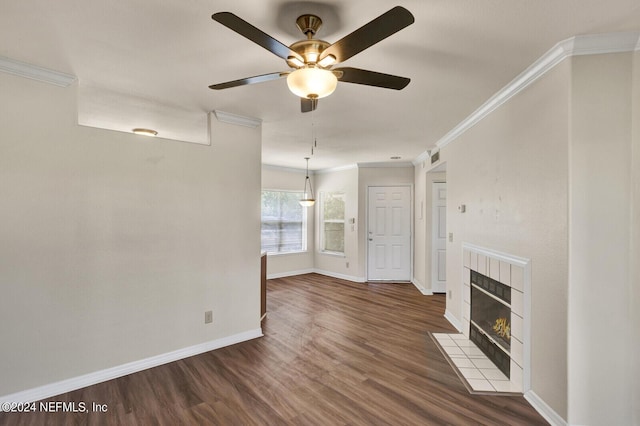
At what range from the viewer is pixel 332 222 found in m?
7.02

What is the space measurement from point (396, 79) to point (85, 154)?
99.5 inches

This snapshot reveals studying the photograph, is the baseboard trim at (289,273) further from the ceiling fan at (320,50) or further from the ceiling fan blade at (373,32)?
the ceiling fan blade at (373,32)

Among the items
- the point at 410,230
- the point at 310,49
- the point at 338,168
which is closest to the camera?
the point at 310,49

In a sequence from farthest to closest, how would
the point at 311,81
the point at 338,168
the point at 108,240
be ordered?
the point at 338,168 < the point at 108,240 < the point at 311,81

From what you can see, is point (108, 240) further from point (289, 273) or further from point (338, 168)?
point (338, 168)

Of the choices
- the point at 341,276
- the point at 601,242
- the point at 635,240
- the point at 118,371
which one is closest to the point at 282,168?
the point at 341,276

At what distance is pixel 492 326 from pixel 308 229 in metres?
4.69

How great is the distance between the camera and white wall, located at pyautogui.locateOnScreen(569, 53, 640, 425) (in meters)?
1.86

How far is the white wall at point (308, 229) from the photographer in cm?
652

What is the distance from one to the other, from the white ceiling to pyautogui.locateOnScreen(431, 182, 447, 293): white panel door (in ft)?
7.19

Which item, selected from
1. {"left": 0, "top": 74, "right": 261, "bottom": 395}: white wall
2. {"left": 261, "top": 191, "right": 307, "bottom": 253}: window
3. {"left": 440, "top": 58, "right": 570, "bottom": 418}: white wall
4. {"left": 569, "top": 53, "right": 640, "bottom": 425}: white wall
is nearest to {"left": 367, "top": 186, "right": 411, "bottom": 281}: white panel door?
{"left": 261, "top": 191, "right": 307, "bottom": 253}: window

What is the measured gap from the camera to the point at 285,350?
3.14 m

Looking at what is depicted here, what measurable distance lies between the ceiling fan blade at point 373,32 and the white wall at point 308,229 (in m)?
5.06

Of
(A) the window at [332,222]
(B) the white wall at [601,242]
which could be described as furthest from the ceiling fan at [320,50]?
(A) the window at [332,222]
